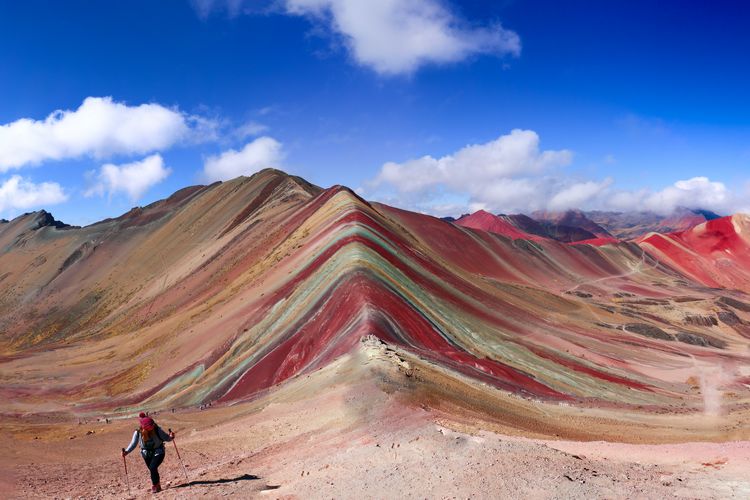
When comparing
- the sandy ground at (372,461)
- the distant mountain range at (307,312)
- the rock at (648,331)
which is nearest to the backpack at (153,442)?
the sandy ground at (372,461)

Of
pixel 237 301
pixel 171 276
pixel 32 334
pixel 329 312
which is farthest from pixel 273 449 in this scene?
pixel 32 334

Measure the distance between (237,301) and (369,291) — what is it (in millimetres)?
13336

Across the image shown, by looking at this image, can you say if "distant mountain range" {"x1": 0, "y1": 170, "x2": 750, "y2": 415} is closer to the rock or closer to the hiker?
the rock

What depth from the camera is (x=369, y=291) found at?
23266 millimetres

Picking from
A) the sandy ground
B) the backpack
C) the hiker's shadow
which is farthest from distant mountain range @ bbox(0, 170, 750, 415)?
the backpack

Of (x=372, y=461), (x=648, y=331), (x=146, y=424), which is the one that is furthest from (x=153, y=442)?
(x=648, y=331)

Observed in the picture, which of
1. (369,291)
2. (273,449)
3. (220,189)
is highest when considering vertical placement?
(220,189)

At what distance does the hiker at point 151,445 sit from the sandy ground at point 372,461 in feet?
1.27

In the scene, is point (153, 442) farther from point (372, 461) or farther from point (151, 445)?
point (372, 461)

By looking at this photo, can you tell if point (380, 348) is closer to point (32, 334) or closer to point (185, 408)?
point (185, 408)

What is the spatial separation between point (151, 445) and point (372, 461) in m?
4.10

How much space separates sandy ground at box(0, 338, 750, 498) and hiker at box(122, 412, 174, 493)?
39 cm

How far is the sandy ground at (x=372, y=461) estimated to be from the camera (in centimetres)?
796

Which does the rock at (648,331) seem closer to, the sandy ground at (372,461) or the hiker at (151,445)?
the sandy ground at (372,461)
